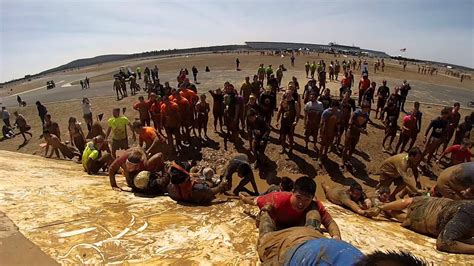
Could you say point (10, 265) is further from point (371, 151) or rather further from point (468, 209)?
point (371, 151)

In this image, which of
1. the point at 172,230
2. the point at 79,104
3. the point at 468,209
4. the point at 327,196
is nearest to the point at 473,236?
the point at 468,209

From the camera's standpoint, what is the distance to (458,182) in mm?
5262

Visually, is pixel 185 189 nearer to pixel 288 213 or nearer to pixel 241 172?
pixel 241 172

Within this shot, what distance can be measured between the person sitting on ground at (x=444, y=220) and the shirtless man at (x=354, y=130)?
383 cm

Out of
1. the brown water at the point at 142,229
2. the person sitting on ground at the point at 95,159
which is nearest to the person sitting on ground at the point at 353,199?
the brown water at the point at 142,229

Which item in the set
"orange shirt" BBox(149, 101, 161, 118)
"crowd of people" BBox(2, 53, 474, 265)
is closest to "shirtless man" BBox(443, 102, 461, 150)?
"crowd of people" BBox(2, 53, 474, 265)

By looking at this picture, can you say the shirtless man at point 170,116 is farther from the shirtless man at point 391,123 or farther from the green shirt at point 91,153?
the shirtless man at point 391,123

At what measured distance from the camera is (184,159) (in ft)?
32.5

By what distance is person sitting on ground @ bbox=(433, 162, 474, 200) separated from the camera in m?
5.14

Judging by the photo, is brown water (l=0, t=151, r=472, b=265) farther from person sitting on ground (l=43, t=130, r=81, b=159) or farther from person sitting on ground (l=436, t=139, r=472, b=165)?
person sitting on ground (l=43, t=130, r=81, b=159)

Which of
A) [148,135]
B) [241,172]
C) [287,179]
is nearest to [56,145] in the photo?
[148,135]

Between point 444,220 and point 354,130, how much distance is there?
4.74m

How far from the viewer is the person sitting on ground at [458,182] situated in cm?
514

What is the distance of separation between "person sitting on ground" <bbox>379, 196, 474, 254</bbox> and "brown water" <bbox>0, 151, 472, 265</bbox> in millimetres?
138
